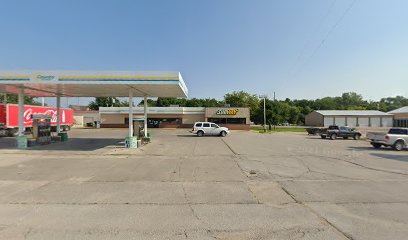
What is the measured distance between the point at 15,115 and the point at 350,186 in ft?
106

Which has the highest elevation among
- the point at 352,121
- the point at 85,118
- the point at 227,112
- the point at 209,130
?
the point at 227,112

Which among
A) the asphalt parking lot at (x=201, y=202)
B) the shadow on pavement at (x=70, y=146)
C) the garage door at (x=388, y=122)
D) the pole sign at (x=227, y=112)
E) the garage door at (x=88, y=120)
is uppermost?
the pole sign at (x=227, y=112)

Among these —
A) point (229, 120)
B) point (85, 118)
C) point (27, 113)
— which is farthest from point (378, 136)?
point (85, 118)

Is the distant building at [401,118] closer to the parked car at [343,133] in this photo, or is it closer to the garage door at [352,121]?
the garage door at [352,121]

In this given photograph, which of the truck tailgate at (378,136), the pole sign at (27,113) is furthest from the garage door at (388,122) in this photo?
the pole sign at (27,113)

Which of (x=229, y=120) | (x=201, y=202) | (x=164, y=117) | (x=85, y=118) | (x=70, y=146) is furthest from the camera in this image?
(x=85, y=118)

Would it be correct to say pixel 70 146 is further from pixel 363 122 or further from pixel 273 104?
pixel 363 122

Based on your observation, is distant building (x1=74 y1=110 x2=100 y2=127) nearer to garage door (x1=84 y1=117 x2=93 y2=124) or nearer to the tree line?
garage door (x1=84 y1=117 x2=93 y2=124)

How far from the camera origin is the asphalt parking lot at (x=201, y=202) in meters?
4.43

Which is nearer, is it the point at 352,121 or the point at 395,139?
the point at 395,139

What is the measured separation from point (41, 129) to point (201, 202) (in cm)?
1895

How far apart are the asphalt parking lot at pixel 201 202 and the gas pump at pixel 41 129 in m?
9.60

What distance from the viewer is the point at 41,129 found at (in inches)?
758

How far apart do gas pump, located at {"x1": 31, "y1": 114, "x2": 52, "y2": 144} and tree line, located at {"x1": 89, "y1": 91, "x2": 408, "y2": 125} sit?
41.1 meters
